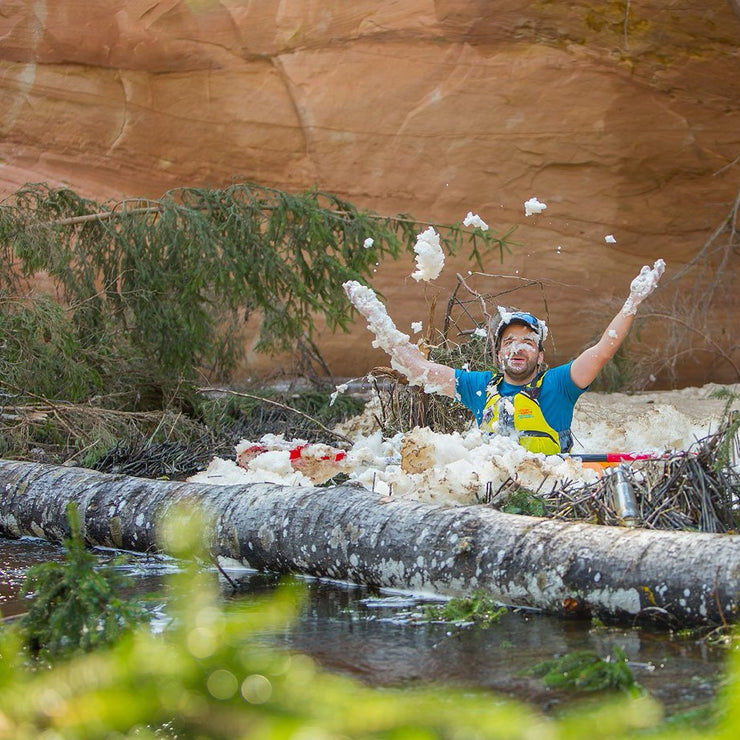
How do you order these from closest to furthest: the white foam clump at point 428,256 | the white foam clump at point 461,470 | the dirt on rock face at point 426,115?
the white foam clump at point 461,470 < the white foam clump at point 428,256 < the dirt on rock face at point 426,115

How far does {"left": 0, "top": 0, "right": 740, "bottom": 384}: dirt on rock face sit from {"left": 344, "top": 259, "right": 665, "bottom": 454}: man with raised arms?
5.69 m

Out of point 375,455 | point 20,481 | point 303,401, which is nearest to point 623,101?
point 303,401

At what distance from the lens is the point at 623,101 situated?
10.7m

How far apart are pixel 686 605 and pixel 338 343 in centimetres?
893

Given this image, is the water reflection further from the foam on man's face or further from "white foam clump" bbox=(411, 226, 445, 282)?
"white foam clump" bbox=(411, 226, 445, 282)

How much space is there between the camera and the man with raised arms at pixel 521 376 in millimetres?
4914

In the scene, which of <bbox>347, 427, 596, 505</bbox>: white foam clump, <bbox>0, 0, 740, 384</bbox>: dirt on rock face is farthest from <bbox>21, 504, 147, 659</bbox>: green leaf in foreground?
<bbox>0, 0, 740, 384</bbox>: dirt on rock face

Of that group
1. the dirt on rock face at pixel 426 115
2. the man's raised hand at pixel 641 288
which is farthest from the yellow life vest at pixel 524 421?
the dirt on rock face at pixel 426 115

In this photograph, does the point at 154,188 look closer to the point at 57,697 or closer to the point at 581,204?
the point at 581,204

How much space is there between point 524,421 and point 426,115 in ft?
21.2

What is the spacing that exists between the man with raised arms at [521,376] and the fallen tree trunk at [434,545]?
3.85 ft

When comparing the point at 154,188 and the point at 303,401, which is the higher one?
the point at 154,188

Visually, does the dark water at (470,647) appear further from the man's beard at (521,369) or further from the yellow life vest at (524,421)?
the man's beard at (521,369)

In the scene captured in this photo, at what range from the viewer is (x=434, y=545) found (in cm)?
360
